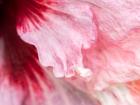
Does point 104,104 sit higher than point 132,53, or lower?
lower

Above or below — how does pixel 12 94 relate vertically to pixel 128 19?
below

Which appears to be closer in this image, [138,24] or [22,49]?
[138,24]

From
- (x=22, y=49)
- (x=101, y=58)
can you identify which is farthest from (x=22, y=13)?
(x=101, y=58)

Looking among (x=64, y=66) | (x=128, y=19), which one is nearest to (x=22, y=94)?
(x=64, y=66)

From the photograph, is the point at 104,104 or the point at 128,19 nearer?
the point at 128,19

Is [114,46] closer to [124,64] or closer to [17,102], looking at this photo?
[124,64]

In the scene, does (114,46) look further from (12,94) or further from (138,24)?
(12,94)
